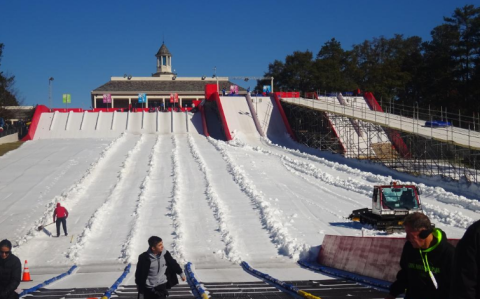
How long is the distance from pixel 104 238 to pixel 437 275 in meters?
17.5

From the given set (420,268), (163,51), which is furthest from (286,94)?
(163,51)

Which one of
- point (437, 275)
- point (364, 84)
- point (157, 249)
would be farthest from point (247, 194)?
point (364, 84)

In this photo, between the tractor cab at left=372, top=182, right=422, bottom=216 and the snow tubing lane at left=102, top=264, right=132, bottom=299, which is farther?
the tractor cab at left=372, top=182, right=422, bottom=216

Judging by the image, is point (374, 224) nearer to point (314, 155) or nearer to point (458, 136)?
point (458, 136)

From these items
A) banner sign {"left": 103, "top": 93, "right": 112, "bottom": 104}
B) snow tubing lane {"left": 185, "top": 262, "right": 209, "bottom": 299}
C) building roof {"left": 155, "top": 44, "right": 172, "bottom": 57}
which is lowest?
snow tubing lane {"left": 185, "top": 262, "right": 209, "bottom": 299}

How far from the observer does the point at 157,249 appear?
320 inches

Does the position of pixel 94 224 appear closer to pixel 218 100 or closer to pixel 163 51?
pixel 218 100

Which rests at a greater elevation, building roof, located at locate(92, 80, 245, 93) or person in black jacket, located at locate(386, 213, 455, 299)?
building roof, located at locate(92, 80, 245, 93)

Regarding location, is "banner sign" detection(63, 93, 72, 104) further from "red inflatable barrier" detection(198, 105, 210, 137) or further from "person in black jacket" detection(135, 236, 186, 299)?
"person in black jacket" detection(135, 236, 186, 299)

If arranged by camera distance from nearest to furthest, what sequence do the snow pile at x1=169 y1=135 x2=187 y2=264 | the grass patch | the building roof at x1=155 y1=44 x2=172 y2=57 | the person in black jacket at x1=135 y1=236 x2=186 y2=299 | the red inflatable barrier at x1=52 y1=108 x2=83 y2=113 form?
1. the person in black jacket at x1=135 y1=236 x2=186 y2=299
2. the snow pile at x1=169 y1=135 x2=187 y2=264
3. the grass patch
4. the red inflatable barrier at x1=52 y1=108 x2=83 y2=113
5. the building roof at x1=155 y1=44 x2=172 y2=57

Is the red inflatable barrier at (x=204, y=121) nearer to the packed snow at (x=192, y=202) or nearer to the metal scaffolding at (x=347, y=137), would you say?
the packed snow at (x=192, y=202)

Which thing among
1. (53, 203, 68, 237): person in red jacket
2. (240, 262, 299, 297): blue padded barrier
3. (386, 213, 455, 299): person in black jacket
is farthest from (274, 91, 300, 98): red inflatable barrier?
(386, 213, 455, 299): person in black jacket

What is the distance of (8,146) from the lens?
1848 inches

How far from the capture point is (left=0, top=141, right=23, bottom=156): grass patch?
44.2 m
